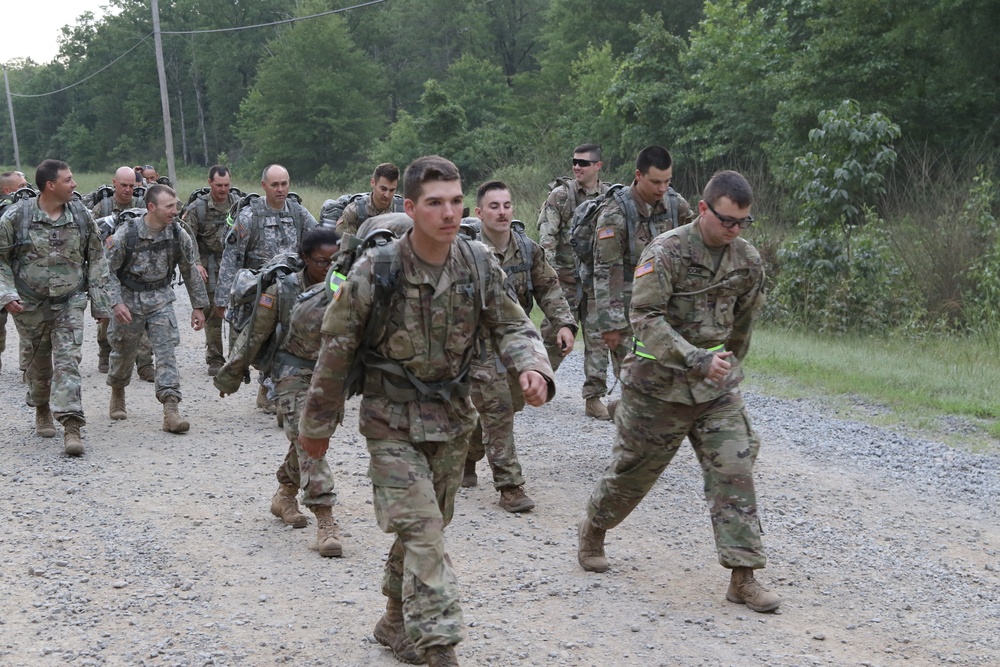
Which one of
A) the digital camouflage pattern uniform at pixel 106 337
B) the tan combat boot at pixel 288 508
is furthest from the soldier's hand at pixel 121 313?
the tan combat boot at pixel 288 508

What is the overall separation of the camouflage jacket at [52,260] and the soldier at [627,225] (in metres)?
4.11

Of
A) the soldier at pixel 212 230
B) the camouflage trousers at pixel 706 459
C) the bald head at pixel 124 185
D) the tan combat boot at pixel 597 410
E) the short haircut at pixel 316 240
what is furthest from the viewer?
the bald head at pixel 124 185

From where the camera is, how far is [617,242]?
7.78 metres

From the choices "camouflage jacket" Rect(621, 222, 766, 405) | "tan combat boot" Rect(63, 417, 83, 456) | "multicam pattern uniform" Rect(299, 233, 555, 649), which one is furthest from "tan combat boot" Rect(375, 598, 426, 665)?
"tan combat boot" Rect(63, 417, 83, 456)

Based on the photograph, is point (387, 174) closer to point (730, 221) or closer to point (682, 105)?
point (730, 221)

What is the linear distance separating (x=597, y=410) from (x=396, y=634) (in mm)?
4936

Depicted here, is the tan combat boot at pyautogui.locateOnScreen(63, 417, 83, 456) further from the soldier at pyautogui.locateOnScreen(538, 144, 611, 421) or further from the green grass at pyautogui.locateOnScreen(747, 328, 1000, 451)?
the green grass at pyautogui.locateOnScreen(747, 328, 1000, 451)

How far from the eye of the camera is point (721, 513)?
527cm

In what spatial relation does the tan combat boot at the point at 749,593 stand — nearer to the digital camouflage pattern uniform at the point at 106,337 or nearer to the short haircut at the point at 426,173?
the short haircut at the point at 426,173

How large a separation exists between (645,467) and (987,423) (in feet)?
14.9

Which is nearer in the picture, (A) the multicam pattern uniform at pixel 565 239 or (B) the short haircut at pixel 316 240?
(B) the short haircut at pixel 316 240

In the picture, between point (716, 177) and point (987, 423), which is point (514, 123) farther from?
point (716, 177)

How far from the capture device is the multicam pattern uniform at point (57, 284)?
8.80 metres

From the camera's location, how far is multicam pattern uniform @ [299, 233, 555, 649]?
4230 mm
